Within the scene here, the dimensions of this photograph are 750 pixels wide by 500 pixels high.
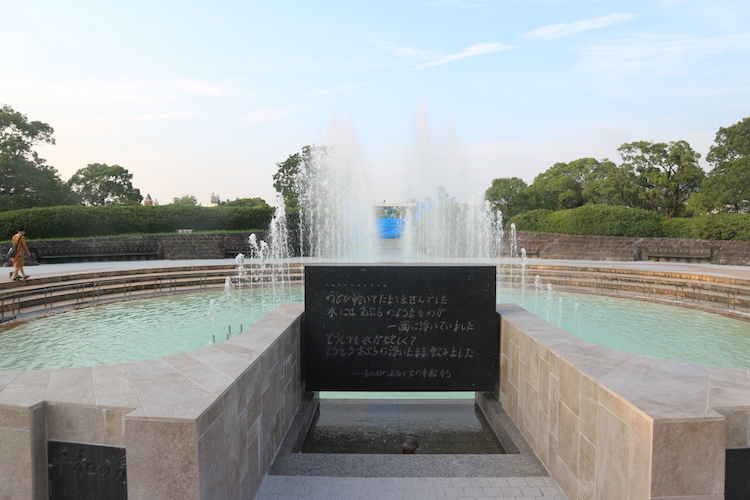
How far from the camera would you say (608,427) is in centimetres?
260

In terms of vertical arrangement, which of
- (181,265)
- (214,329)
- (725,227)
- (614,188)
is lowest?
(214,329)

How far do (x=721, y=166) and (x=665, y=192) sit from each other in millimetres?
4469

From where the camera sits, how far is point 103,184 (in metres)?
41.1

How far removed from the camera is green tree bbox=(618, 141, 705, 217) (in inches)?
1182

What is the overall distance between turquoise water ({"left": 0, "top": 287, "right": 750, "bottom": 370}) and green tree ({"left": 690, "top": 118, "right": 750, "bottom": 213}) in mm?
19663

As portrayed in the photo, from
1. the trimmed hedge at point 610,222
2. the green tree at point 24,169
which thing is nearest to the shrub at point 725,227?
the trimmed hedge at point 610,222

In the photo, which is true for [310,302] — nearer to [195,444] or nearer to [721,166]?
[195,444]

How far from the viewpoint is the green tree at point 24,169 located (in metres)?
26.4

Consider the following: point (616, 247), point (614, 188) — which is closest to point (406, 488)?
point (616, 247)

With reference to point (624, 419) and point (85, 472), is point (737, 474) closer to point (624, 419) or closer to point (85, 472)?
point (624, 419)

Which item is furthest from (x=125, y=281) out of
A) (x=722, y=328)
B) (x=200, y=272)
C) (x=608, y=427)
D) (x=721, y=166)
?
(x=721, y=166)

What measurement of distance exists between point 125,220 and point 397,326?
72.2 ft

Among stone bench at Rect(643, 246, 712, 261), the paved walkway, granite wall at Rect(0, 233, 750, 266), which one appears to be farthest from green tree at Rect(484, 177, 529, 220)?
the paved walkway

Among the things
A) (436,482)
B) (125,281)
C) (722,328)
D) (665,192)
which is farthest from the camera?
(665,192)
